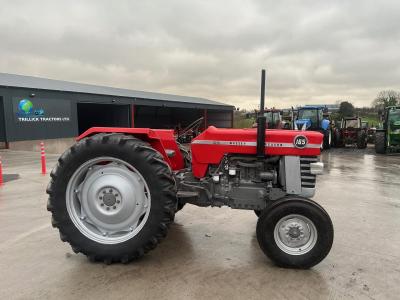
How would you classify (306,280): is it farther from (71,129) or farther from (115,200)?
(71,129)

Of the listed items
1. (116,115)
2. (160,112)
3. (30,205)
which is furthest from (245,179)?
(160,112)

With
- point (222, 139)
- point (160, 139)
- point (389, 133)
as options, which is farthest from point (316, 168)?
point (389, 133)

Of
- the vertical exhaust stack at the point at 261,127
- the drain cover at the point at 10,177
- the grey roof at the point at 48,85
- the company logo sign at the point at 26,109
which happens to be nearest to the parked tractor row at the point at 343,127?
the drain cover at the point at 10,177

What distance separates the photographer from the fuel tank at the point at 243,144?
329 centimetres

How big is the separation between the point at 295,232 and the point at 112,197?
173cm

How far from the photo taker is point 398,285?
9.30ft

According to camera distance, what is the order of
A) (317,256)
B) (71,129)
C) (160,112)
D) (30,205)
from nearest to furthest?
(317,256) < (30,205) < (71,129) < (160,112)

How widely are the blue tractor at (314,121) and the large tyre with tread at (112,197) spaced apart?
14.5 meters

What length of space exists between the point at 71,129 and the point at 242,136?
56.4 ft

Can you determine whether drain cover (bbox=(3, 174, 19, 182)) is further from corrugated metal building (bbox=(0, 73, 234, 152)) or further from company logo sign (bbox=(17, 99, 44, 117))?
company logo sign (bbox=(17, 99, 44, 117))

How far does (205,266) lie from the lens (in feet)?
10.3

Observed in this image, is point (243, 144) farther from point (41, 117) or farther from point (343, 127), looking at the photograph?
point (343, 127)

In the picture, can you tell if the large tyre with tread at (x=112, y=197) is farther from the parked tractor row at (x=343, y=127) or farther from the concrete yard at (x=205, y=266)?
the parked tractor row at (x=343, y=127)

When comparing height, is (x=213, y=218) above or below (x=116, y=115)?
below
